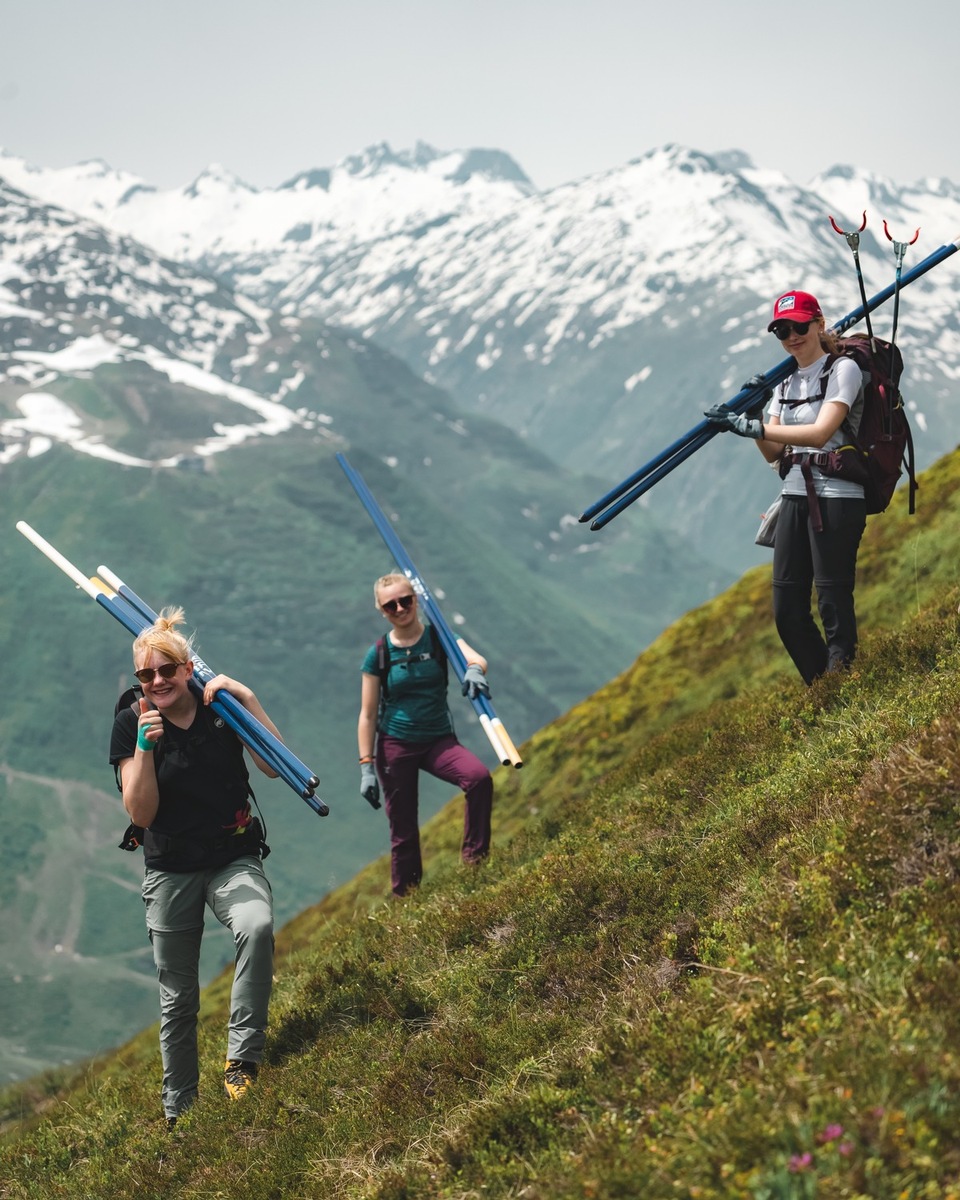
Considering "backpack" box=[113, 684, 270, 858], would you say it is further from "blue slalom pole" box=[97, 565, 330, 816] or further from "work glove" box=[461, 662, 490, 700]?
"work glove" box=[461, 662, 490, 700]

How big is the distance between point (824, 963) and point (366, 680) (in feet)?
22.5

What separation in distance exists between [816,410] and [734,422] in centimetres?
65

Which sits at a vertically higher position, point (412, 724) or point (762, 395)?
point (762, 395)

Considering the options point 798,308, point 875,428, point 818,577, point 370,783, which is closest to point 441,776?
point 370,783

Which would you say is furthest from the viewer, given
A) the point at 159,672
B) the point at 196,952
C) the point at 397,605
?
the point at 397,605

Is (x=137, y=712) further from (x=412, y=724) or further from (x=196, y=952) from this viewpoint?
(x=412, y=724)

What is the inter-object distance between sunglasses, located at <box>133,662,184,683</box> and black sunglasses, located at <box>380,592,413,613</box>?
3416mm

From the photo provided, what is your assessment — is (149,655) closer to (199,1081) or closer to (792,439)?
(199,1081)

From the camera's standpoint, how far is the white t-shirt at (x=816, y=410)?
29.2ft

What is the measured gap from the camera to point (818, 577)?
9359 mm

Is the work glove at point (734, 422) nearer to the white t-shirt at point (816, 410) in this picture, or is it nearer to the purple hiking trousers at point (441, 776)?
the white t-shirt at point (816, 410)

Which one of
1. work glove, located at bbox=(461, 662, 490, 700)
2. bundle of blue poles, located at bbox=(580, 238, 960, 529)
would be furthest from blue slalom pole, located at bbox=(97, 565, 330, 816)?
work glove, located at bbox=(461, 662, 490, 700)

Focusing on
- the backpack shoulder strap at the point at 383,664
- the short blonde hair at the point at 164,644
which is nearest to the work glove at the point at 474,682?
the backpack shoulder strap at the point at 383,664

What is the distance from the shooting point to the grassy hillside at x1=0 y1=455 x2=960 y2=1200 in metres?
4.40
